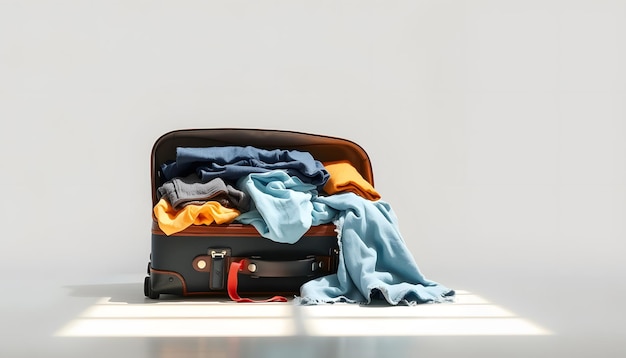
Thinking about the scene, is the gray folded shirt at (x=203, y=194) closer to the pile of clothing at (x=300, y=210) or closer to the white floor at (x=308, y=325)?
the pile of clothing at (x=300, y=210)

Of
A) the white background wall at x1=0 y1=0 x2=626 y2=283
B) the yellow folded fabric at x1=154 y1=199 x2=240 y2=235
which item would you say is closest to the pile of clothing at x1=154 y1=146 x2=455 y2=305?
the yellow folded fabric at x1=154 y1=199 x2=240 y2=235

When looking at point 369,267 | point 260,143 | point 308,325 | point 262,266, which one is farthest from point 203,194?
point 308,325

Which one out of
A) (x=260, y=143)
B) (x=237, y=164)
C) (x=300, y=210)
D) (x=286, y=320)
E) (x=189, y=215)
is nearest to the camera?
(x=286, y=320)

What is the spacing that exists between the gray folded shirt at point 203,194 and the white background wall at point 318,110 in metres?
1.40

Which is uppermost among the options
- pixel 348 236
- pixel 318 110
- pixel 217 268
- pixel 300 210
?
pixel 318 110

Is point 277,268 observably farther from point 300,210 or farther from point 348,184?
point 348,184

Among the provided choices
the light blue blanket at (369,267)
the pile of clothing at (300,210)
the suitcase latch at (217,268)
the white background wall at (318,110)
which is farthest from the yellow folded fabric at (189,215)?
the white background wall at (318,110)

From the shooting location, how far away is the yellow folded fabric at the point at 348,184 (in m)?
4.41

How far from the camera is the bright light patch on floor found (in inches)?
129

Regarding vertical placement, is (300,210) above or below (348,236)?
above

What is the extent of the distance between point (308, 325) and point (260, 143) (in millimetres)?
1397

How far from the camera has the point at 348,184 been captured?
14.5ft

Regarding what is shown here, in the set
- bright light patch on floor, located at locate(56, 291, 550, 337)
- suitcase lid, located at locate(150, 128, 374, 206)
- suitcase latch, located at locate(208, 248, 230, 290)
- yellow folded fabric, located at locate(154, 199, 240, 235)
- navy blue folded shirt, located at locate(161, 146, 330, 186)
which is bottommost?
bright light patch on floor, located at locate(56, 291, 550, 337)

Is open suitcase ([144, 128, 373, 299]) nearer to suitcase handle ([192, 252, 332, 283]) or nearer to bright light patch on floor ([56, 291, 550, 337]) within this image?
suitcase handle ([192, 252, 332, 283])
